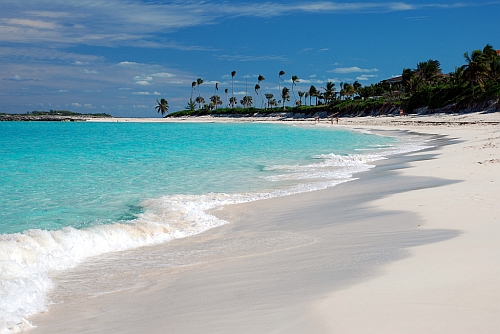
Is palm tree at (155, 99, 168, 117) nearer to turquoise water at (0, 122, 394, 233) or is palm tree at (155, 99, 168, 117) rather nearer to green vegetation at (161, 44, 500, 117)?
green vegetation at (161, 44, 500, 117)

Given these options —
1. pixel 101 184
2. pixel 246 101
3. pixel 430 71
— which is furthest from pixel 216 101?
pixel 101 184

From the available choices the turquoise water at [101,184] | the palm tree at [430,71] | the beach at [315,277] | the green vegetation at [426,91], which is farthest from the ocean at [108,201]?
the palm tree at [430,71]

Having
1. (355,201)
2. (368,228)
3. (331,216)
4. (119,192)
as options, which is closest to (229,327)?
(368,228)

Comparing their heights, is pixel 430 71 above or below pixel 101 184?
above

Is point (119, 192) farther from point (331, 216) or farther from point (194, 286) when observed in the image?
point (194, 286)

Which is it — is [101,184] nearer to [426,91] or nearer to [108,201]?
[108,201]

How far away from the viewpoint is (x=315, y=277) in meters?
4.64

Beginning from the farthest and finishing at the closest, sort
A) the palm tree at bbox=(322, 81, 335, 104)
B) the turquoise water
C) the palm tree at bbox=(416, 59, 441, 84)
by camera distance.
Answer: the palm tree at bbox=(322, 81, 335, 104) < the palm tree at bbox=(416, 59, 441, 84) < the turquoise water

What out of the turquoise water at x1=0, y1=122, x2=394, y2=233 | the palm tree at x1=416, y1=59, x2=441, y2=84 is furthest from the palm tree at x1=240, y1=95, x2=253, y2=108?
the turquoise water at x1=0, y1=122, x2=394, y2=233

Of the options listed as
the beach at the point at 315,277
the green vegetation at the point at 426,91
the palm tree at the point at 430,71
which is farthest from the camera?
the palm tree at the point at 430,71

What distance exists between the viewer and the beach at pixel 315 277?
3496 millimetres

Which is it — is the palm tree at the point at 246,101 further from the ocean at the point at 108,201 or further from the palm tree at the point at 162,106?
the ocean at the point at 108,201

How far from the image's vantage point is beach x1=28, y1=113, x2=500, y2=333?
3496 millimetres

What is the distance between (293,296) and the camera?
4109 millimetres
